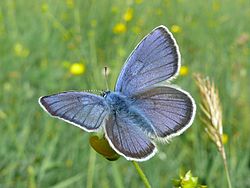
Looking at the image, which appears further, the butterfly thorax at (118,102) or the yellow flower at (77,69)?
the yellow flower at (77,69)

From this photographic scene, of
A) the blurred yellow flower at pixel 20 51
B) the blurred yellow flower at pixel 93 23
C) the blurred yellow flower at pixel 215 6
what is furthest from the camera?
the blurred yellow flower at pixel 215 6

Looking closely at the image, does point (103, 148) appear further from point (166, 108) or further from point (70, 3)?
point (70, 3)

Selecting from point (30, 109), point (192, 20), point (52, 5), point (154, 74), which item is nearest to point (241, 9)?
point (192, 20)

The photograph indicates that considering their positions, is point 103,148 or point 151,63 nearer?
point 103,148

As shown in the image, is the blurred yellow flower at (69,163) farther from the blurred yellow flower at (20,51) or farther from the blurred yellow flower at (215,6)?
the blurred yellow flower at (215,6)

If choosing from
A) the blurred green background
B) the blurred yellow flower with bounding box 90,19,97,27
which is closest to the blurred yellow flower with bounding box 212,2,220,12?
the blurred green background

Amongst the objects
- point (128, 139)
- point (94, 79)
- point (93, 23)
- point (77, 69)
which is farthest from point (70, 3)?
point (128, 139)

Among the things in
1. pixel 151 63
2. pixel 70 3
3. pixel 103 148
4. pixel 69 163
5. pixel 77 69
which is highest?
pixel 70 3

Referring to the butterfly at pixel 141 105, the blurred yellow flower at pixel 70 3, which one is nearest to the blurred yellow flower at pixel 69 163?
the butterfly at pixel 141 105
